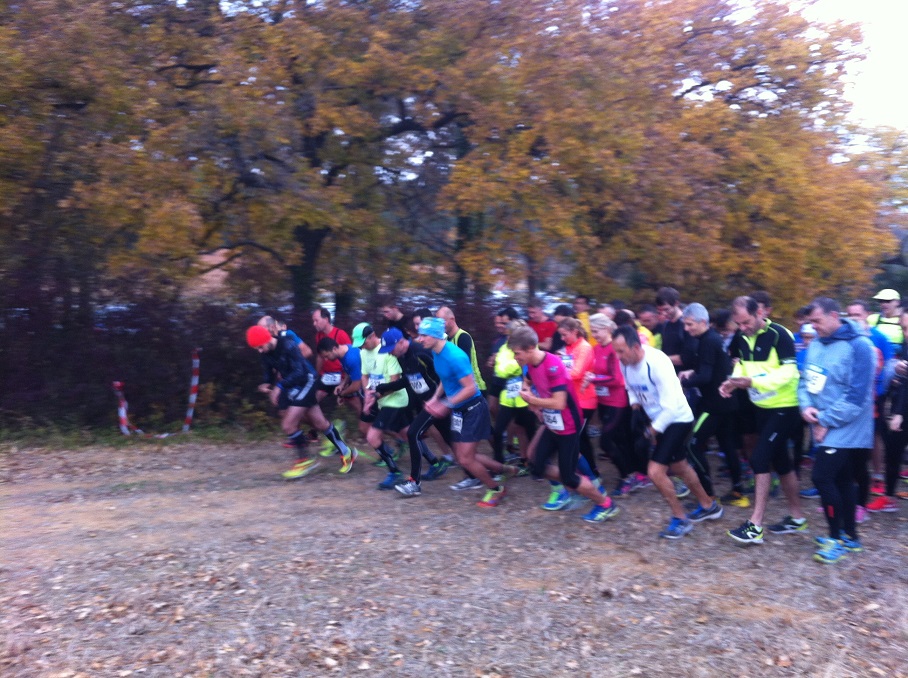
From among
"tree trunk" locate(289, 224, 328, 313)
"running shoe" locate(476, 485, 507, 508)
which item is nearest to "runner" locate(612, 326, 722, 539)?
"running shoe" locate(476, 485, 507, 508)

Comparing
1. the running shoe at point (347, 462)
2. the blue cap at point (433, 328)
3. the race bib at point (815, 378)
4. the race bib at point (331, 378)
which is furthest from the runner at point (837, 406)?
the race bib at point (331, 378)

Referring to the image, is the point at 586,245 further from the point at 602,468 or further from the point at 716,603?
the point at 716,603

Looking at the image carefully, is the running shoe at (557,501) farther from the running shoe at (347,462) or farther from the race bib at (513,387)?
the running shoe at (347,462)

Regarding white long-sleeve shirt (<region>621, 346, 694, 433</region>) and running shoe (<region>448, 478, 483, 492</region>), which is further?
running shoe (<region>448, 478, 483, 492</region>)

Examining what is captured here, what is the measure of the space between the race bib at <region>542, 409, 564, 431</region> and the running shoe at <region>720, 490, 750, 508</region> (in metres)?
1.99

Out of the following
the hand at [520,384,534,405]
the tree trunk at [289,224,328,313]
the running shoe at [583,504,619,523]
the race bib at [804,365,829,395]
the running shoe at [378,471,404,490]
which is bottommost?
the running shoe at [583,504,619,523]

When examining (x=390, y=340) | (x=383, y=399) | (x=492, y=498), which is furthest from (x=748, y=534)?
(x=390, y=340)

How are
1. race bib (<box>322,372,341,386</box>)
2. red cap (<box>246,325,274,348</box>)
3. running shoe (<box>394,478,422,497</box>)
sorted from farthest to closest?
race bib (<box>322,372,341,386</box>), red cap (<box>246,325,274,348</box>), running shoe (<box>394,478,422,497</box>)

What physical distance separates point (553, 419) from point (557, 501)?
3.55 ft

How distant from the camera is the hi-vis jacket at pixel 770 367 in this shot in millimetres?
6438

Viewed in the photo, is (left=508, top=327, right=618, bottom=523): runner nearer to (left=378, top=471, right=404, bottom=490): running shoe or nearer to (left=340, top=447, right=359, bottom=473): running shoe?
(left=378, top=471, right=404, bottom=490): running shoe

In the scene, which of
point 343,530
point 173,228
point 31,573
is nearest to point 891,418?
point 343,530

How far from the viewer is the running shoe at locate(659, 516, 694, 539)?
6.66 meters

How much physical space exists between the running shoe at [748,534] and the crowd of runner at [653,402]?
10mm
